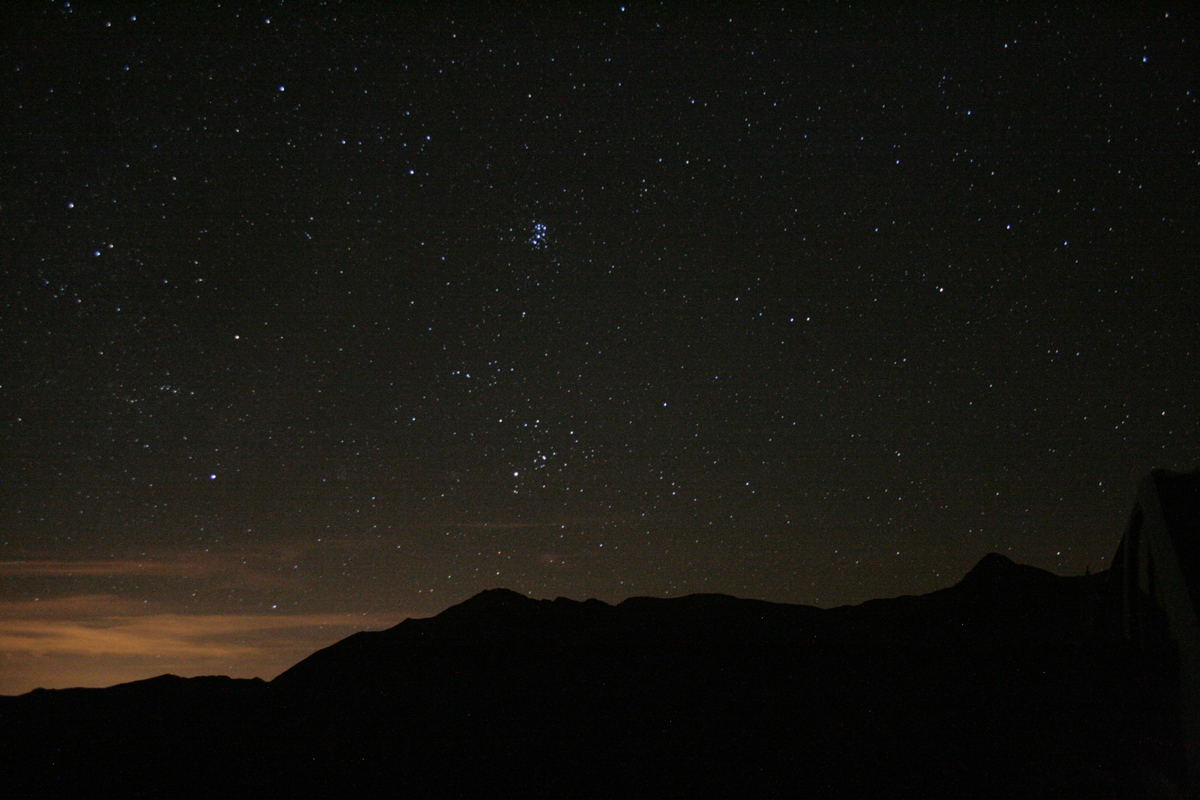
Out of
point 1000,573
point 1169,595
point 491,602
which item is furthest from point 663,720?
point 1000,573

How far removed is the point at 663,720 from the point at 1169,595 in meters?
9.70

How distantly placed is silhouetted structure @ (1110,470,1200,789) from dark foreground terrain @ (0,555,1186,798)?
0.46ft

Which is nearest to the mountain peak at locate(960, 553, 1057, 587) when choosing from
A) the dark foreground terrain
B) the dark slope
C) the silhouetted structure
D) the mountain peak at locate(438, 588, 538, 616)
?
the dark slope

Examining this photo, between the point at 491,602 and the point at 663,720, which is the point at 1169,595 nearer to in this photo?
the point at 663,720

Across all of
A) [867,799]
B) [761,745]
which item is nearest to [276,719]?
[761,745]

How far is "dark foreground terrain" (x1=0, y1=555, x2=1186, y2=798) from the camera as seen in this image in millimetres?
6906

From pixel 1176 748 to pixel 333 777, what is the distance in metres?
9.24

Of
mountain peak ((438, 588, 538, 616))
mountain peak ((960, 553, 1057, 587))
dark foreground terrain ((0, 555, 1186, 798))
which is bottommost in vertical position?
dark foreground terrain ((0, 555, 1186, 798))

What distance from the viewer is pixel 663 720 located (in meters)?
12.2

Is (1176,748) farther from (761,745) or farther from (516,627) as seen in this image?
(516,627)

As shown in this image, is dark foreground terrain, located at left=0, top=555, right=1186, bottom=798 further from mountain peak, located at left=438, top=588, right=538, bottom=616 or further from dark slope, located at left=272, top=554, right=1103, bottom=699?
mountain peak, located at left=438, top=588, right=538, bottom=616

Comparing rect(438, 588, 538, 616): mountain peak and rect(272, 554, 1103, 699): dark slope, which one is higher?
rect(438, 588, 538, 616): mountain peak

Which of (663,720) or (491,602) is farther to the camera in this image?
(491,602)

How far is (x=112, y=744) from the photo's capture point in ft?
41.8
